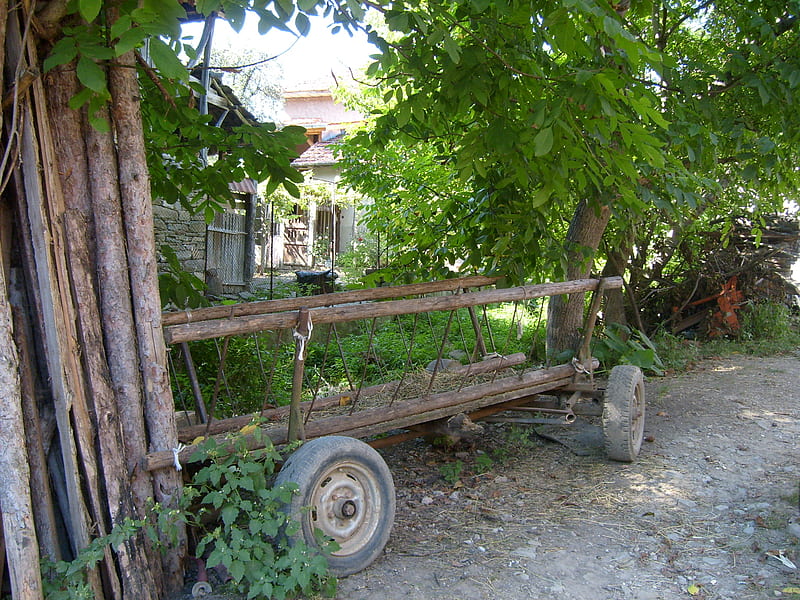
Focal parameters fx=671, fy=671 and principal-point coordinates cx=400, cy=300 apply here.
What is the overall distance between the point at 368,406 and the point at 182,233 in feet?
26.5

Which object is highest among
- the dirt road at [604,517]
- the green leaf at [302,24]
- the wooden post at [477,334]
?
the green leaf at [302,24]

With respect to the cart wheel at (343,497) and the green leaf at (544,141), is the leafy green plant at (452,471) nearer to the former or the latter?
the cart wheel at (343,497)

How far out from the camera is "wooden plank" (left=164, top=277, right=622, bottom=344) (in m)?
3.03

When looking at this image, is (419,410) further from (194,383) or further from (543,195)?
(543,195)

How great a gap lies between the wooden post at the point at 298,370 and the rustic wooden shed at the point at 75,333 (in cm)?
59

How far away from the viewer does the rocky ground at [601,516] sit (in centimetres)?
327

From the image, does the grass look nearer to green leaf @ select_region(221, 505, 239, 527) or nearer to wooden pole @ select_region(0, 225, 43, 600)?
green leaf @ select_region(221, 505, 239, 527)

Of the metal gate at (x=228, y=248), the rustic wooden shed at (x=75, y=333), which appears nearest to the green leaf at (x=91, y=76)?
the rustic wooden shed at (x=75, y=333)

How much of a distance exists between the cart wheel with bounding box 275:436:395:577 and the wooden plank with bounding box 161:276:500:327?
971mm

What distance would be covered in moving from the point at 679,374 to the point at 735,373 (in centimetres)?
67

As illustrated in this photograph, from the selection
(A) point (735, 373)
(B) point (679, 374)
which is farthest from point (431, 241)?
(A) point (735, 373)

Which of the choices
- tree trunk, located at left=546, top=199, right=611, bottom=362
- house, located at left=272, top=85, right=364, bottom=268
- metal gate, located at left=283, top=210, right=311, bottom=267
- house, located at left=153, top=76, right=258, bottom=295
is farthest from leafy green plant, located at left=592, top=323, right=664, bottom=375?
metal gate, located at left=283, top=210, right=311, bottom=267

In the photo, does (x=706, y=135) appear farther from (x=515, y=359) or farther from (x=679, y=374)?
(x=679, y=374)

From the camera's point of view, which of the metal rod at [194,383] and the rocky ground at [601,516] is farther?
the metal rod at [194,383]
